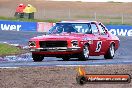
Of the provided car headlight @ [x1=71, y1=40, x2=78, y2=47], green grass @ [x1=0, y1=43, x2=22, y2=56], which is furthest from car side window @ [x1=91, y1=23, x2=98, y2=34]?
green grass @ [x1=0, y1=43, x2=22, y2=56]

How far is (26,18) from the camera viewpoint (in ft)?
184

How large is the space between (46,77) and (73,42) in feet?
19.0

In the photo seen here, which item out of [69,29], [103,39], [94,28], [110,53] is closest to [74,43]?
[69,29]

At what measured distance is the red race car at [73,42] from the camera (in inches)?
705

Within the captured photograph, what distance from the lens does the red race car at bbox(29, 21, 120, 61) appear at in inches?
705

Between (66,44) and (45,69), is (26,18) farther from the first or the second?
(45,69)

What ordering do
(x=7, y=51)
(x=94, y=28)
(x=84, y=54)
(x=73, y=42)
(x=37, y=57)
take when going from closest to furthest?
(x=73, y=42), (x=84, y=54), (x=37, y=57), (x=94, y=28), (x=7, y=51)

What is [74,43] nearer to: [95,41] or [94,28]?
[95,41]

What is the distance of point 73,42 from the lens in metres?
17.9

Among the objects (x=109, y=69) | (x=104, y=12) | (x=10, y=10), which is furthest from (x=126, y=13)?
(x=109, y=69)

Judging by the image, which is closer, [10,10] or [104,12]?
[104,12]

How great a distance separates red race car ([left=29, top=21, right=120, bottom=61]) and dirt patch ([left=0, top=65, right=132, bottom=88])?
3.07 m

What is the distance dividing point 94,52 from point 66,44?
4.99 ft

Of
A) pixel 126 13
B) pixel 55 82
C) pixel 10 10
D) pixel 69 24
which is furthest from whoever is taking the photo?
pixel 10 10
